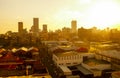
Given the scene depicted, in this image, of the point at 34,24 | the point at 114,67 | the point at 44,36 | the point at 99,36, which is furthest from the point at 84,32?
the point at 114,67

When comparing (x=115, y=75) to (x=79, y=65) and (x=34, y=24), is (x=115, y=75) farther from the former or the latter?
(x=34, y=24)

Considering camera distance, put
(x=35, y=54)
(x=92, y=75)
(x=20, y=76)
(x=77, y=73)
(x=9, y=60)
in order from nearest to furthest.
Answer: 1. (x=20, y=76)
2. (x=92, y=75)
3. (x=77, y=73)
4. (x=9, y=60)
5. (x=35, y=54)

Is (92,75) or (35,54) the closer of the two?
(92,75)

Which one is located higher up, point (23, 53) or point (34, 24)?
point (34, 24)

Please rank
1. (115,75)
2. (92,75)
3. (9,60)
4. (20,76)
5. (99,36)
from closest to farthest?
1. (115,75)
2. (20,76)
3. (92,75)
4. (9,60)
5. (99,36)

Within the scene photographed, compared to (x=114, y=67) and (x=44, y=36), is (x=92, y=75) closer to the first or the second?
(x=114, y=67)

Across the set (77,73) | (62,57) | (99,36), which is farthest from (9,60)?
(99,36)

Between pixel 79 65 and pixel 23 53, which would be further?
pixel 23 53

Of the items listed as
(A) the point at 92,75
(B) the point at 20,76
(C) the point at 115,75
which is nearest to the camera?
(C) the point at 115,75

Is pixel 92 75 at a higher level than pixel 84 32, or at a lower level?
lower
